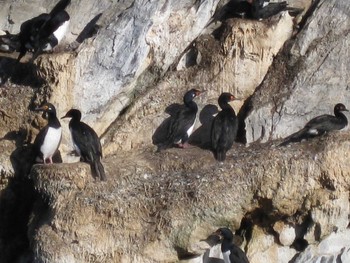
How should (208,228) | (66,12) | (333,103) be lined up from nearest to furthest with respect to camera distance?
(208,228), (333,103), (66,12)

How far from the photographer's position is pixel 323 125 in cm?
2497

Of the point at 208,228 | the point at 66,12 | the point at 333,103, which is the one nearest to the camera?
the point at 208,228

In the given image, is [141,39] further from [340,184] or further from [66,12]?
[340,184]

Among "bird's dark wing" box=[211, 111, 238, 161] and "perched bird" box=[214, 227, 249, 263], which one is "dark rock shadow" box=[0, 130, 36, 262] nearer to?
"bird's dark wing" box=[211, 111, 238, 161]

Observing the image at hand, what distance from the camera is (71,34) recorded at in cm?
2817

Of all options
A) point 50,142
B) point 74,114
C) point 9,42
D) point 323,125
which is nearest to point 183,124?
point 74,114

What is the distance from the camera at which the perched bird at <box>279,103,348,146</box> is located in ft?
81.9

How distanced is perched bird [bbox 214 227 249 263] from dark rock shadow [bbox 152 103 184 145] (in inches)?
116

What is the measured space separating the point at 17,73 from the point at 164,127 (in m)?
3.63

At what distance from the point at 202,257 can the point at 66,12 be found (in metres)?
6.13

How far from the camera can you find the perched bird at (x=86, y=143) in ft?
80.2

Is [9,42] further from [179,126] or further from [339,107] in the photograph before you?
[339,107]

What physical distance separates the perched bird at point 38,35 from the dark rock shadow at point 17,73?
0.20 meters

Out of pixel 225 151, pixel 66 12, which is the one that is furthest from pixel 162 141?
pixel 66 12
